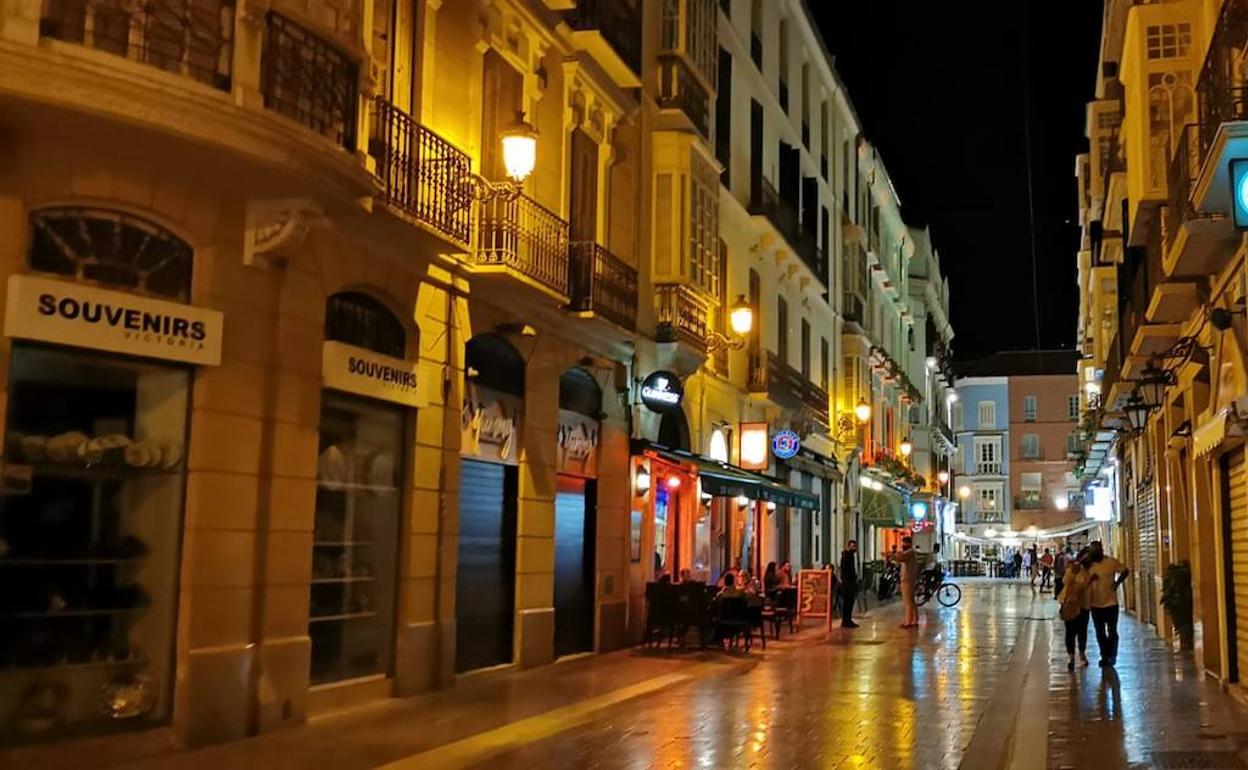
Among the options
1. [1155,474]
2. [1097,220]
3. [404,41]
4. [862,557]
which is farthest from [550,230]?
[862,557]

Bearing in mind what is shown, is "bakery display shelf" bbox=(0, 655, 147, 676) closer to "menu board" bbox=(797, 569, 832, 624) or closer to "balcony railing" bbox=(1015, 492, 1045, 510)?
"menu board" bbox=(797, 569, 832, 624)

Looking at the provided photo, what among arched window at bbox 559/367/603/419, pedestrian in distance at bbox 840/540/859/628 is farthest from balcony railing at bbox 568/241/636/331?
pedestrian in distance at bbox 840/540/859/628

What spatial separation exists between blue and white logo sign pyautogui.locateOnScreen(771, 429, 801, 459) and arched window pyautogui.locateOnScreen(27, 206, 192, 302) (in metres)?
18.1

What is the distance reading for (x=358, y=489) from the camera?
41.6 feet

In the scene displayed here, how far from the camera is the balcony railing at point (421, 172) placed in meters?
12.3

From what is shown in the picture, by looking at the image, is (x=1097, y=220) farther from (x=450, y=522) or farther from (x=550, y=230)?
(x=450, y=522)

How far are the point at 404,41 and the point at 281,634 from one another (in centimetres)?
640

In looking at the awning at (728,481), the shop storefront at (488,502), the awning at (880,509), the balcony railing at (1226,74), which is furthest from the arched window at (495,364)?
the awning at (880,509)

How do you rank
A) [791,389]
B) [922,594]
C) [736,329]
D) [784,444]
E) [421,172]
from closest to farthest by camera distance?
[421,172] → [736,329] → [784,444] → [791,389] → [922,594]

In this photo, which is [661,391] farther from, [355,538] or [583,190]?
[355,538]

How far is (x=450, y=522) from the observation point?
45.5 feet

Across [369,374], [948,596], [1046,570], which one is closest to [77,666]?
[369,374]

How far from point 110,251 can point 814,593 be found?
18646 millimetres

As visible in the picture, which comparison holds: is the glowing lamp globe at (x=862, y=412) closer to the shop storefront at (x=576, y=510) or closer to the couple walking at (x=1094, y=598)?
the couple walking at (x=1094, y=598)
